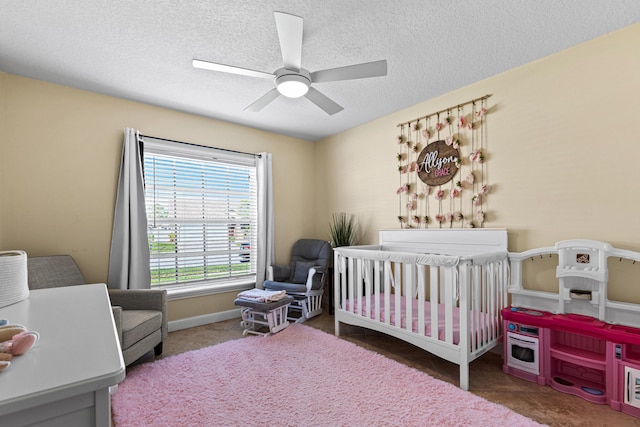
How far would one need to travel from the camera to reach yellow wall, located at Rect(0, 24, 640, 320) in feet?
Answer: 6.88

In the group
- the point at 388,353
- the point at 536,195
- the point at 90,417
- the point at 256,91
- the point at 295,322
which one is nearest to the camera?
the point at 90,417

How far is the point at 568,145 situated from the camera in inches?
90.4

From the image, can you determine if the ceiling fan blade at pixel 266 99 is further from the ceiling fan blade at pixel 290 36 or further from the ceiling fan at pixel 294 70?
the ceiling fan blade at pixel 290 36

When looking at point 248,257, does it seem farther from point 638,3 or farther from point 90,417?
point 638,3

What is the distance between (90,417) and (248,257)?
3445 mm

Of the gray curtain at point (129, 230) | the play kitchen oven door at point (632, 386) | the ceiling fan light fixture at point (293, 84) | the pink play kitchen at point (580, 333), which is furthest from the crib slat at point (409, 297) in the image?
the gray curtain at point (129, 230)

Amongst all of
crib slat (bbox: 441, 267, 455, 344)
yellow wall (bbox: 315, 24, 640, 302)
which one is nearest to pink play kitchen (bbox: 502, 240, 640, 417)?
yellow wall (bbox: 315, 24, 640, 302)

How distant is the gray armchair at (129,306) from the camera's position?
7.50 feet

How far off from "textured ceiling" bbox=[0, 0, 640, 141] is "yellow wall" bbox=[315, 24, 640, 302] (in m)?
0.14

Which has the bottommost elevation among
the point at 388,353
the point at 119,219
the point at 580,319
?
the point at 388,353

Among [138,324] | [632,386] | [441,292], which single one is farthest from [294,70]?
[632,386]

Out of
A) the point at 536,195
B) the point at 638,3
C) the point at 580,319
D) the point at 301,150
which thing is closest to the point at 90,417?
the point at 580,319

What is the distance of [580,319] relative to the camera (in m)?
2.10

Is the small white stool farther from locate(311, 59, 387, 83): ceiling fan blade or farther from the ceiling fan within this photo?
locate(311, 59, 387, 83): ceiling fan blade
